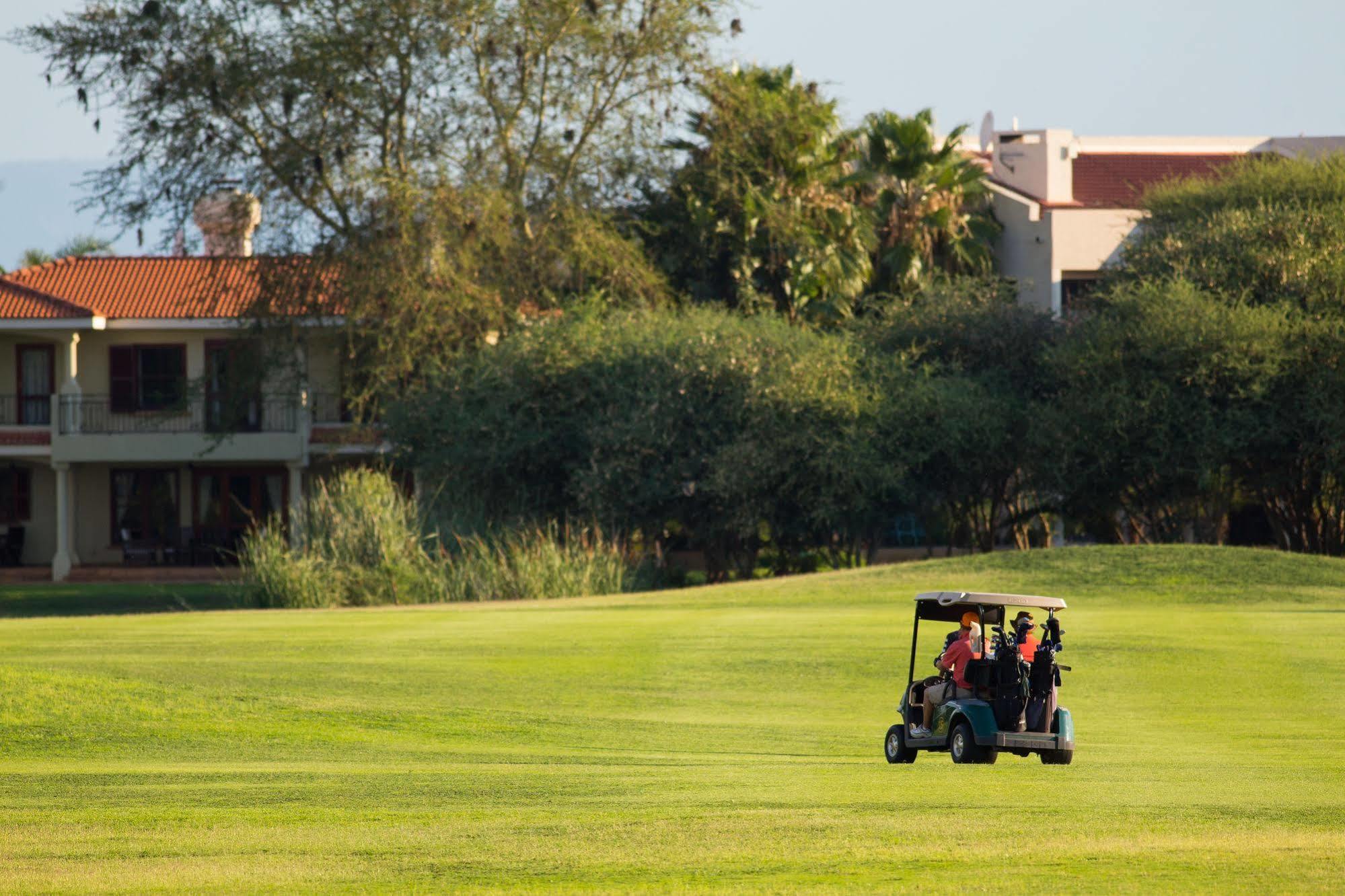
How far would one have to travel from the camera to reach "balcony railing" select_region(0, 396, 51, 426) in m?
43.7

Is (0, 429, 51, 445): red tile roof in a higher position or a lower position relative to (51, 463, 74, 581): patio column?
higher

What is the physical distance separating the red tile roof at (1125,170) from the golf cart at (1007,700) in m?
42.3

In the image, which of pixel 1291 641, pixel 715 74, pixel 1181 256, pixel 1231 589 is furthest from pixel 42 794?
pixel 715 74

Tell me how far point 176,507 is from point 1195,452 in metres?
25.6

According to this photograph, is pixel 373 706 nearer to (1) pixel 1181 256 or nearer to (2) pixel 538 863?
(2) pixel 538 863

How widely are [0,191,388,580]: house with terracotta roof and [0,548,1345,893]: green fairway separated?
1755cm

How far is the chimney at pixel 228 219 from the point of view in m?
37.5

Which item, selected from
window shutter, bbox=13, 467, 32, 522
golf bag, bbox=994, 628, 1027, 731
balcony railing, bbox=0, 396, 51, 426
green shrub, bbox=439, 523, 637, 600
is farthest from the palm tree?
golf bag, bbox=994, 628, 1027, 731

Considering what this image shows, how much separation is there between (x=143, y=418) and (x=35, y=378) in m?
3.20

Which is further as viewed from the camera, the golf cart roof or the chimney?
the chimney

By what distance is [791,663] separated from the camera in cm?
1811

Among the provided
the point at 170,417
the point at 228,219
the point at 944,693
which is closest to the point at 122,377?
the point at 170,417

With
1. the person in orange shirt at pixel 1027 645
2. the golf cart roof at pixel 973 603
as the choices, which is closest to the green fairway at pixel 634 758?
the person in orange shirt at pixel 1027 645

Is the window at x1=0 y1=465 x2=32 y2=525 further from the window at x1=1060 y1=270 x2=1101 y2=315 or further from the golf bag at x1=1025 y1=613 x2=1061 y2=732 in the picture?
the golf bag at x1=1025 y1=613 x2=1061 y2=732
